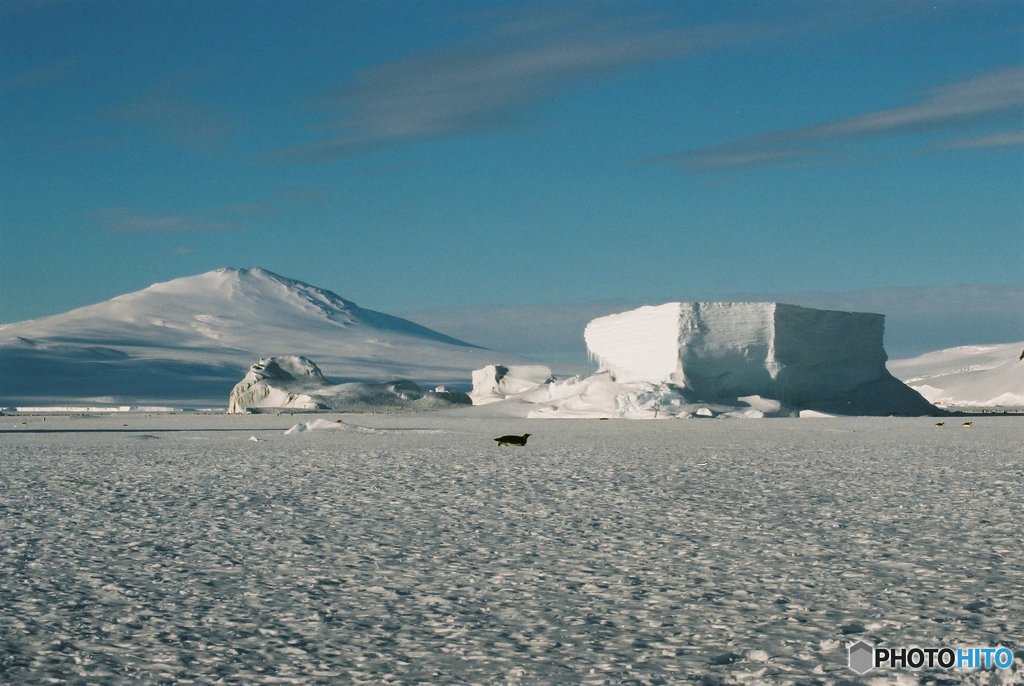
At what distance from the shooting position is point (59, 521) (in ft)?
23.5

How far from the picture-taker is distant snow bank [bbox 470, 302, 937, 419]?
30.6m

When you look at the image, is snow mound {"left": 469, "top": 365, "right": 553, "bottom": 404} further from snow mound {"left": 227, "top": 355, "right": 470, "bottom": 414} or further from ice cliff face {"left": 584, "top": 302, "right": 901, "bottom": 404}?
ice cliff face {"left": 584, "top": 302, "right": 901, "bottom": 404}

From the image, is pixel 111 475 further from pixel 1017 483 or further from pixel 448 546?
pixel 1017 483

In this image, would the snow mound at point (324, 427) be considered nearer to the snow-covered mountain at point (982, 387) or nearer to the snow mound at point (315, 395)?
the snow mound at point (315, 395)

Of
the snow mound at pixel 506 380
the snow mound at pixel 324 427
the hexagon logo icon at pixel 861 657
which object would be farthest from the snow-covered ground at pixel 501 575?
the snow mound at pixel 506 380

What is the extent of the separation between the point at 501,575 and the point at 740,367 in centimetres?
2667

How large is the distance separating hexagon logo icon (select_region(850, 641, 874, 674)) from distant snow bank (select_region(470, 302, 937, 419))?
84.8ft

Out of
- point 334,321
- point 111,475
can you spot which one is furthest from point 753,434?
point 334,321

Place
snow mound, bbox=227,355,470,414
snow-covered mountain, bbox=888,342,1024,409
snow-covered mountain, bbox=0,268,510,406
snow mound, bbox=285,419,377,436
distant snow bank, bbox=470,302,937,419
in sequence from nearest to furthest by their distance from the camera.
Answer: snow mound, bbox=285,419,377,436 → distant snow bank, bbox=470,302,937,419 → snow mound, bbox=227,355,470,414 → snow-covered mountain, bbox=888,342,1024,409 → snow-covered mountain, bbox=0,268,510,406

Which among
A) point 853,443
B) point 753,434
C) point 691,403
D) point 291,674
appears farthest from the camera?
point 691,403

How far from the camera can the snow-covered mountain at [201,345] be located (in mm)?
106562

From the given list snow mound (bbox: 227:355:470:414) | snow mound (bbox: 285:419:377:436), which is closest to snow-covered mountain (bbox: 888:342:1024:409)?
snow mound (bbox: 227:355:470:414)

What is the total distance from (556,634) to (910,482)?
6.56 metres

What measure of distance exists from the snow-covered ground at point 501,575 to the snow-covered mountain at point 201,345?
88.1 meters
